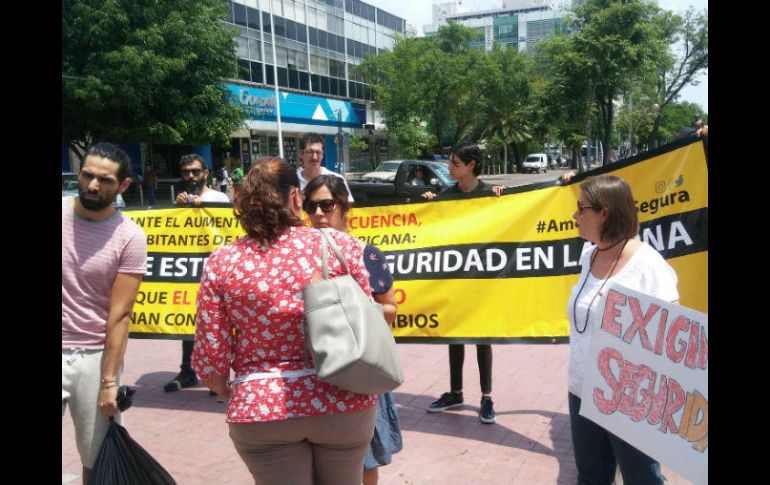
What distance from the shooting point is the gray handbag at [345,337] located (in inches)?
75.2

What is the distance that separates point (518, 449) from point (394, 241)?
1754 mm

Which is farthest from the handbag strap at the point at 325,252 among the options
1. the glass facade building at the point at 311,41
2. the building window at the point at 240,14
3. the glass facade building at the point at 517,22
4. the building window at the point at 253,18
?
the glass facade building at the point at 517,22

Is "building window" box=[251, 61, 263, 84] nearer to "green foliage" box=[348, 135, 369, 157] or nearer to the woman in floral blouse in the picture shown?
"green foliage" box=[348, 135, 369, 157]

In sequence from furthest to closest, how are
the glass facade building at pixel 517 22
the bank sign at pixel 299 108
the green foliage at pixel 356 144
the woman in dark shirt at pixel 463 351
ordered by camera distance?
the glass facade building at pixel 517 22 → the green foliage at pixel 356 144 → the bank sign at pixel 299 108 → the woman in dark shirt at pixel 463 351

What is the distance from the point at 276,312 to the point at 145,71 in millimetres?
20392

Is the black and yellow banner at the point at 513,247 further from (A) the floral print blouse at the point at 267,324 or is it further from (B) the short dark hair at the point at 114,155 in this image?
(A) the floral print blouse at the point at 267,324

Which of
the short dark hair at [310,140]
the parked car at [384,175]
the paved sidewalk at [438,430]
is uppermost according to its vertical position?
the parked car at [384,175]

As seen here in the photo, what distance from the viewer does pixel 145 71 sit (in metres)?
20.1

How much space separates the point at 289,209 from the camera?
85.2 inches

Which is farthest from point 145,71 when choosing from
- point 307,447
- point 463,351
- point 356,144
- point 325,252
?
point 356,144

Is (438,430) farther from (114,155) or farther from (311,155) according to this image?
(114,155)

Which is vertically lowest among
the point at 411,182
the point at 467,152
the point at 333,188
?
the point at 333,188

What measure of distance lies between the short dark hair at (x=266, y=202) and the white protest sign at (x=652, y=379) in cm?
130

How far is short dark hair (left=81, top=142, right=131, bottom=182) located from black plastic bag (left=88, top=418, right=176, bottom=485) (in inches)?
46.7
